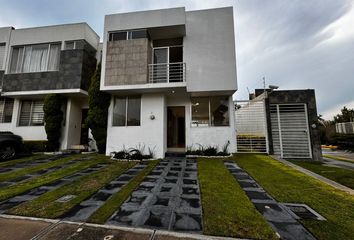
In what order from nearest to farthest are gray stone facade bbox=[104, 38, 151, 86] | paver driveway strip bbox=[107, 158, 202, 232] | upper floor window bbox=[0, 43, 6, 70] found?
paver driveway strip bbox=[107, 158, 202, 232] → gray stone facade bbox=[104, 38, 151, 86] → upper floor window bbox=[0, 43, 6, 70]

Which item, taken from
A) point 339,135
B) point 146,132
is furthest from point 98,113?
point 339,135

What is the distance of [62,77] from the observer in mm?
9531

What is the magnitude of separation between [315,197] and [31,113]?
578 inches

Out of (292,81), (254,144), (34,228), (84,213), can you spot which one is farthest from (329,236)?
(292,81)

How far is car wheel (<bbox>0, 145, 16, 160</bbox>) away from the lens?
25.5 feet

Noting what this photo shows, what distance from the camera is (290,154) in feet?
28.7

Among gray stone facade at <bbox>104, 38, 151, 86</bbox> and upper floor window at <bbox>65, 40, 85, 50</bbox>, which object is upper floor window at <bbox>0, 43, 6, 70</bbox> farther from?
gray stone facade at <bbox>104, 38, 151, 86</bbox>

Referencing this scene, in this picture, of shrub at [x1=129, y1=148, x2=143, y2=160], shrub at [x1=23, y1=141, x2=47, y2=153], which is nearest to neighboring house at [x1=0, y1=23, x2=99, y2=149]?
shrub at [x1=23, y1=141, x2=47, y2=153]

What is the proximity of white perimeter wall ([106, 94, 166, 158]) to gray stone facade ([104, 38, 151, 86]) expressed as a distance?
48.6 inches

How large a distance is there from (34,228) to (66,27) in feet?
39.3

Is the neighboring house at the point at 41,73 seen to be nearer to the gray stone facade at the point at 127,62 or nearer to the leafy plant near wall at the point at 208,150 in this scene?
the gray stone facade at the point at 127,62

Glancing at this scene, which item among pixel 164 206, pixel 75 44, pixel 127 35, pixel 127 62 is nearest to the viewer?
pixel 164 206

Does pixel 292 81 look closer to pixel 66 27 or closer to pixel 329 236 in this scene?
pixel 329 236

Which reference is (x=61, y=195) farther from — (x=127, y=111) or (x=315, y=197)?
(x=315, y=197)
